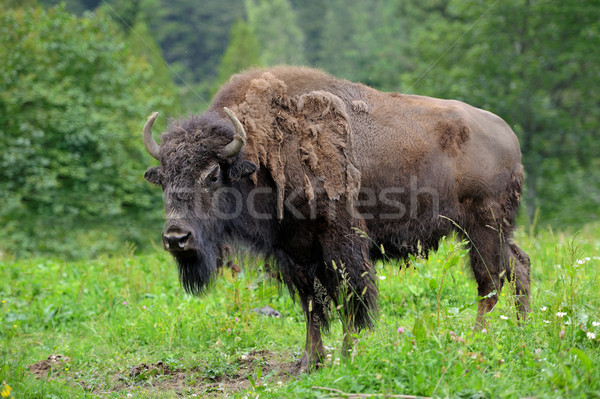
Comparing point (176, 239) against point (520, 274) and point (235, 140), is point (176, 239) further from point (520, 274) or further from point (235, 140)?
point (520, 274)

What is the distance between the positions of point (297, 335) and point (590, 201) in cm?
1385

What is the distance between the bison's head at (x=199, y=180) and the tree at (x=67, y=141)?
1365 cm

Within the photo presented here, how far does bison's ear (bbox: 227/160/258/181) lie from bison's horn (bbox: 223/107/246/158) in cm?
9

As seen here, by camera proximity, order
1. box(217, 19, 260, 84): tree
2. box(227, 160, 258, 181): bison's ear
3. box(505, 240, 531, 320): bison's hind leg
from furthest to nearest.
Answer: box(217, 19, 260, 84): tree
box(505, 240, 531, 320): bison's hind leg
box(227, 160, 258, 181): bison's ear

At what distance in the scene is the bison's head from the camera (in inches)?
166

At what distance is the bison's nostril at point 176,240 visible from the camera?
4.08m

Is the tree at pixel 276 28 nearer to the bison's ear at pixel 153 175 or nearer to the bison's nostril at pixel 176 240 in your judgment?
the bison's ear at pixel 153 175

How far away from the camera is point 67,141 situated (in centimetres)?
1755

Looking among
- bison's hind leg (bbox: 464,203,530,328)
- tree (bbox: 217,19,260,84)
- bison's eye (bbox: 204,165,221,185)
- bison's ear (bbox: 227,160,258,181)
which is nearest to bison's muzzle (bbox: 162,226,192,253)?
bison's eye (bbox: 204,165,221,185)

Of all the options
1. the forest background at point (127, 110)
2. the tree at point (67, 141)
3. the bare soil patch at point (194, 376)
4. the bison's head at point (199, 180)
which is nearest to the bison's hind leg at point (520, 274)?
Result: the bare soil patch at point (194, 376)

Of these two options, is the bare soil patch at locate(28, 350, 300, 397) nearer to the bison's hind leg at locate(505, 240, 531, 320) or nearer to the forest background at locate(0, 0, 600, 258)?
the bison's hind leg at locate(505, 240, 531, 320)

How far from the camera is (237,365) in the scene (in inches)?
182

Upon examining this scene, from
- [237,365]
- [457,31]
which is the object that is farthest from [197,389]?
[457,31]

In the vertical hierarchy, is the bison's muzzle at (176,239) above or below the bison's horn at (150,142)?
below
